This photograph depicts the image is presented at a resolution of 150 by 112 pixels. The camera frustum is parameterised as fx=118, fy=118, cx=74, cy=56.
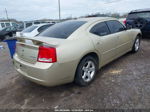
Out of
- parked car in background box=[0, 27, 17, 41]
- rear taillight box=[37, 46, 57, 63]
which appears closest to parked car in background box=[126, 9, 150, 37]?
rear taillight box=[37, 46, 57, 63]

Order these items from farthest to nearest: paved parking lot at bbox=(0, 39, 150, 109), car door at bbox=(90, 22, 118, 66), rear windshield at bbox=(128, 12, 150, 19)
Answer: rear windshield at bbox=(128, 12, 150, 19) < car door at bbox=(90, 22, 118, 66) < paved parking lot at bbox=(0, 39, 150, 109)

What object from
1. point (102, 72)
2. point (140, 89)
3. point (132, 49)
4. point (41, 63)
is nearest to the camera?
point (41, 63)

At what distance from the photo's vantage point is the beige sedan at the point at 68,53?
212cm

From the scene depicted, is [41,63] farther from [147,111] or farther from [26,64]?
[147,111]

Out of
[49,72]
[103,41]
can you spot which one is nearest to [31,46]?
[49,72]

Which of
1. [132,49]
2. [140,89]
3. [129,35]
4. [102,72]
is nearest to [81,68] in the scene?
[102,72]

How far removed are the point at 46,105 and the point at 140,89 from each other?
1984 millimetres

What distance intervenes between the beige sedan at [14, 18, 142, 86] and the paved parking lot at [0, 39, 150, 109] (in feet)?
1.08

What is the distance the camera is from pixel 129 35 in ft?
13.6

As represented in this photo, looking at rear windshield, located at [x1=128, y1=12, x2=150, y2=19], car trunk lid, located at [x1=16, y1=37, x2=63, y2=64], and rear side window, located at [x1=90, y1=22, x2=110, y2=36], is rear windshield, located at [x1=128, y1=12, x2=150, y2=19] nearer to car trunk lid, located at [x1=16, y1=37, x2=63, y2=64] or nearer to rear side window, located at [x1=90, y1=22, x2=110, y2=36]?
rear side window, located at [x1=90, y1=22, x2=110, y2=36]

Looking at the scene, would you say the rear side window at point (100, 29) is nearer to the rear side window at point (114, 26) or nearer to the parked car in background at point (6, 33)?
the rear side window at point (114, 26)

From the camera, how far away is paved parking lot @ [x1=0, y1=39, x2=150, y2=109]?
222cm

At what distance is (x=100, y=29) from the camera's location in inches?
122

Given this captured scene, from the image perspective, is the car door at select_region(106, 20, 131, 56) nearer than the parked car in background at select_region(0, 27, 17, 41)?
Yes
